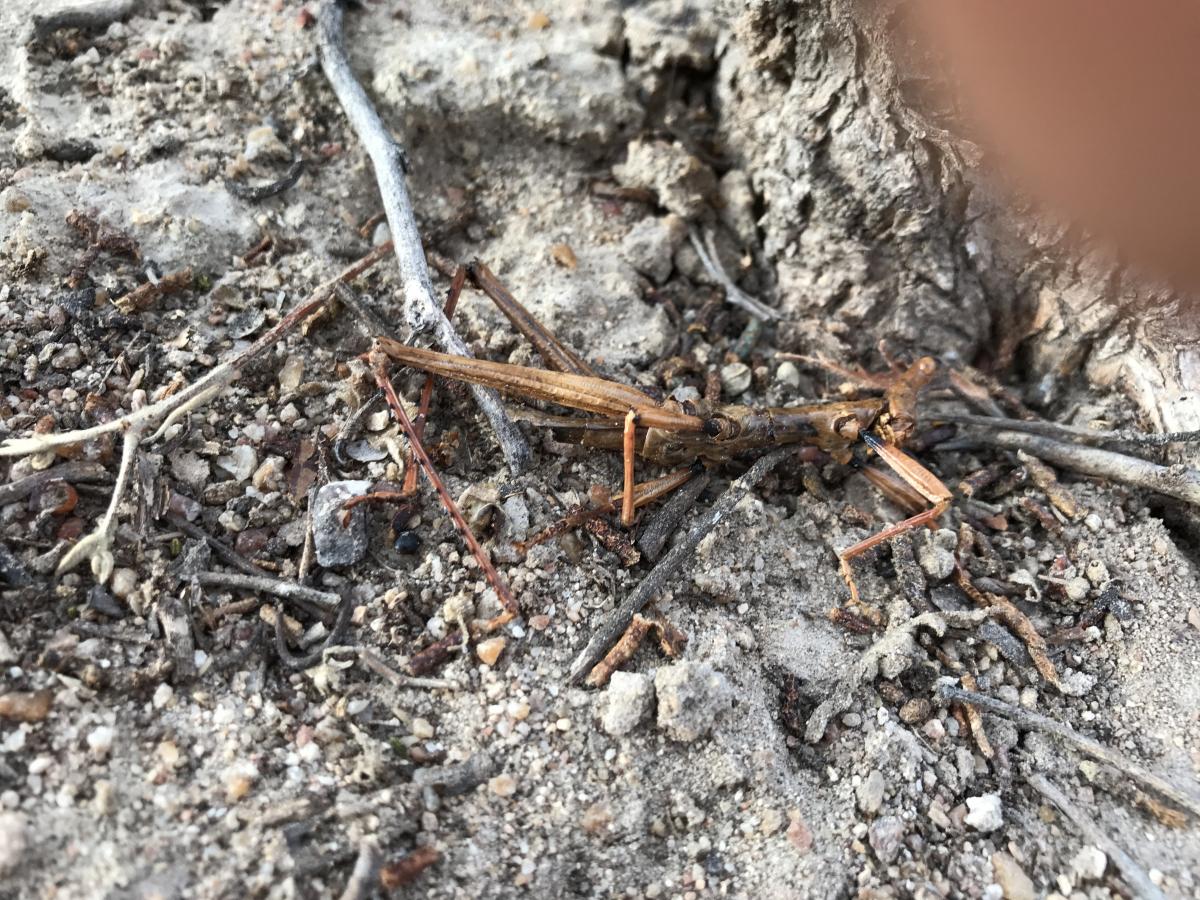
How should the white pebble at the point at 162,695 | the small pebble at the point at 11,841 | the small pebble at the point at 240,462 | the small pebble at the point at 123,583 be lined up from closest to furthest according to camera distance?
the small pebble at the point at 11,841 → the white pebble at the point at 162,695 → the small pebble at the point at 123,583 → the small pebble at the point at 240,462

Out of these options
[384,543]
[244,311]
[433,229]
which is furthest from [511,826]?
[433,229]

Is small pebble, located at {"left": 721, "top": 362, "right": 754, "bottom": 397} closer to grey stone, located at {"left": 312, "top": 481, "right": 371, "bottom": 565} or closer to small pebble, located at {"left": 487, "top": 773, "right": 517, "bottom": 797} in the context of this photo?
grey stone, located at {"left": 312, "top": 481, "right": 371, "bottom": 565}

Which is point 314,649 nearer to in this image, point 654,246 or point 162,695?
point 162,695

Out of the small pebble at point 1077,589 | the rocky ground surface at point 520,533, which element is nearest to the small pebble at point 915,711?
the rocky ground surface at point 520,533

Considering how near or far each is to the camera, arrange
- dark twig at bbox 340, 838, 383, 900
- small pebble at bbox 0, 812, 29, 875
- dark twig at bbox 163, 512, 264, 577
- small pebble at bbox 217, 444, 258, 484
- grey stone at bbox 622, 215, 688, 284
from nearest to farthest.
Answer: small pebble at bbox 0, 812, 29, 875, dark twig at bbox 340, 838, 383, 900, dark twig at bbox 163, 512, 264, 577, small pebble at bbox 217, 444, 258, 484, grey stone at bbox 622, 215, 688, 284

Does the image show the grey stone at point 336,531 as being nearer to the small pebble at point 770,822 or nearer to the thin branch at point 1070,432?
the small pebble at point 770,822

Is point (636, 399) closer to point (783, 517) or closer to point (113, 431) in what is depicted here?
point (783, 517)

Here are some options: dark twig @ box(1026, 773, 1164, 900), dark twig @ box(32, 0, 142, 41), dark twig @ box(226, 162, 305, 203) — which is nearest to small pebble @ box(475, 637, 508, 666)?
dark twig @ box(1026, 773, 1164, 900)
